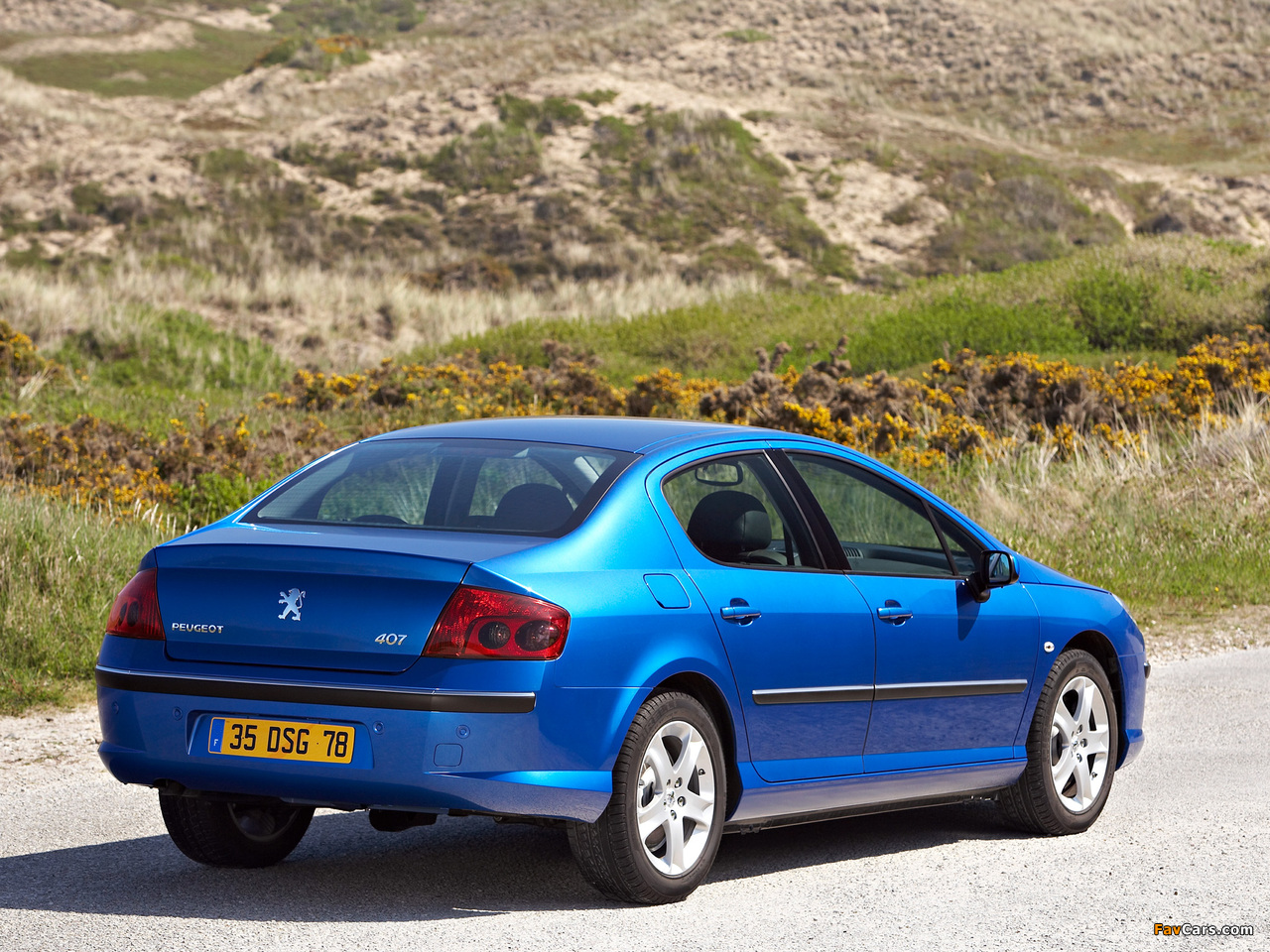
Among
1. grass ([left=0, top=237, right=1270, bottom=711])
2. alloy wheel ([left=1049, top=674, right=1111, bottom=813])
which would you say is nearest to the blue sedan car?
alloy wheel ([left=1049, top=674, right=1111, bottom=813])

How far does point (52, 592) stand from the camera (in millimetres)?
10516

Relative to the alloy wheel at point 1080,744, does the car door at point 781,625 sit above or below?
above

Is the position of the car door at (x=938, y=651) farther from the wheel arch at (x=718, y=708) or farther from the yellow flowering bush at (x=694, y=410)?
the yellow flowering bush at (x=694, y=410)

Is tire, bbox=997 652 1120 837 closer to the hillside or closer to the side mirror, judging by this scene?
the side mirror

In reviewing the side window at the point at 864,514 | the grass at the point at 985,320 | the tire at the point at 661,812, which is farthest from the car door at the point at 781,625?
the grass at the point at 985,320

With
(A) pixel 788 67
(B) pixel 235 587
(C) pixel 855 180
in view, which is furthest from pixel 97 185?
(B) pixel 235 587

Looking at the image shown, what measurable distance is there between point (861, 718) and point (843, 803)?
→ 0.32 metres

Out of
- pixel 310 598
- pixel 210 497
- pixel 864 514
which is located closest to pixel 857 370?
pixel 864 514

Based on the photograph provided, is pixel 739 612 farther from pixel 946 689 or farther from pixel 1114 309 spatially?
pixel 1114 309

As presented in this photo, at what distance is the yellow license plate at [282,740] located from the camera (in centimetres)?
493

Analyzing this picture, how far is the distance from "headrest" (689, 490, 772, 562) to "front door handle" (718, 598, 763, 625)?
20 cm

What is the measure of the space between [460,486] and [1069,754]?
2934 millimetres

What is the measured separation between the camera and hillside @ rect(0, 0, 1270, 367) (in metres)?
36.5

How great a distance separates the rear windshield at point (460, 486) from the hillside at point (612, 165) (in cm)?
2164
